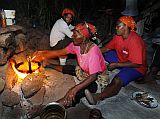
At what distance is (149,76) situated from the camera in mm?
A: 5980

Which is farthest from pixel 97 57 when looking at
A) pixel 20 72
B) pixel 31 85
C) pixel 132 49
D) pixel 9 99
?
pixel 9 99

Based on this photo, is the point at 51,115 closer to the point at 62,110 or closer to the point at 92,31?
the point at 62,110

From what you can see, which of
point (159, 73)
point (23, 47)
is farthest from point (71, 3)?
point (159, 73)

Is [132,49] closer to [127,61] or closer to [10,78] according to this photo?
[127,61]

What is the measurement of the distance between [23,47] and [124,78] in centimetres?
270

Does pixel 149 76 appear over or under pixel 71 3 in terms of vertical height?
under

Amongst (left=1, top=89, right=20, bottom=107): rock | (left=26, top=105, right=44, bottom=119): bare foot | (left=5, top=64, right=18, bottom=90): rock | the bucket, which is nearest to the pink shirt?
the bucket

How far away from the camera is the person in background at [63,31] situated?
634 cm

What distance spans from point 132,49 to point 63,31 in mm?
2141

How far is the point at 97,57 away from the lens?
440cm

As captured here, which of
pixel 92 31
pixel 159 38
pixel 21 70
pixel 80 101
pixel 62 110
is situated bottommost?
pixel 80 101

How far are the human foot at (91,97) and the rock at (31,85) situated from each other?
104 cm

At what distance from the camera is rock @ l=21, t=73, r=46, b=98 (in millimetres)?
4676

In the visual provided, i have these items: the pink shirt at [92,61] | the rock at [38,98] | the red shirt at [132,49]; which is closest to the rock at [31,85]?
the rock at [38,98]
